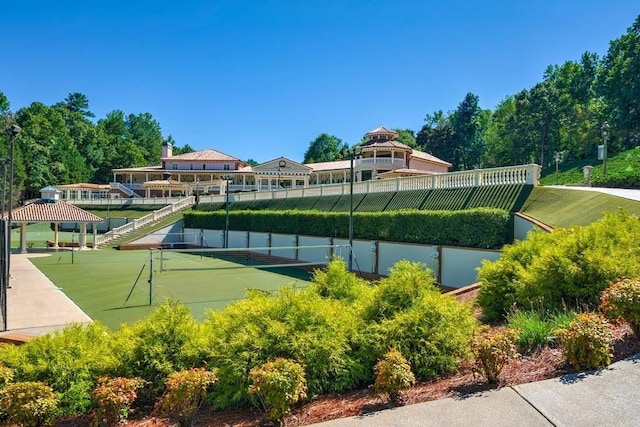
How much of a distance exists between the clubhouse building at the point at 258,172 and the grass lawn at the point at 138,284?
75.4 feet

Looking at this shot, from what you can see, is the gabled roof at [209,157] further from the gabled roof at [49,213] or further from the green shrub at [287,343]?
the green shrub at [287,343]

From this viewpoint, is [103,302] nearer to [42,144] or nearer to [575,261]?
[575,261]

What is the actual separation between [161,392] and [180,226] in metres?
46.0

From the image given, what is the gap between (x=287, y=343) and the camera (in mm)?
4758

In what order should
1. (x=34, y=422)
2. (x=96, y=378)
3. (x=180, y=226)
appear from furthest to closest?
(x=180, y=226), (x=96, y=378), (x=34, y=422)

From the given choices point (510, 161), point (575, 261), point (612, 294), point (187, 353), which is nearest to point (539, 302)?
point (575, 261)

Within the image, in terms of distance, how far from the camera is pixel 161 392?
498cm

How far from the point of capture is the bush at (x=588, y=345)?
4.38 metres

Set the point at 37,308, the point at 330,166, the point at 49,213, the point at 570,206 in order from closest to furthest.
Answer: the point at 37,308 < the point at 570,206 < the point at 49,213 < the point at 330,166

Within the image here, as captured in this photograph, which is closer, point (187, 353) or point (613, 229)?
point (187, 353)

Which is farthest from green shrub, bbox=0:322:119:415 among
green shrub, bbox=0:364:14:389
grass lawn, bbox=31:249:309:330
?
grass lawn, bbox=31:249:309:330

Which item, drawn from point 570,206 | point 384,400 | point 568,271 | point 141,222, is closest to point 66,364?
point 384,400

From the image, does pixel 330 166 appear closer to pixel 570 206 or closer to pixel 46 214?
pixel 46 214

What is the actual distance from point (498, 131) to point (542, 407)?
231ft
